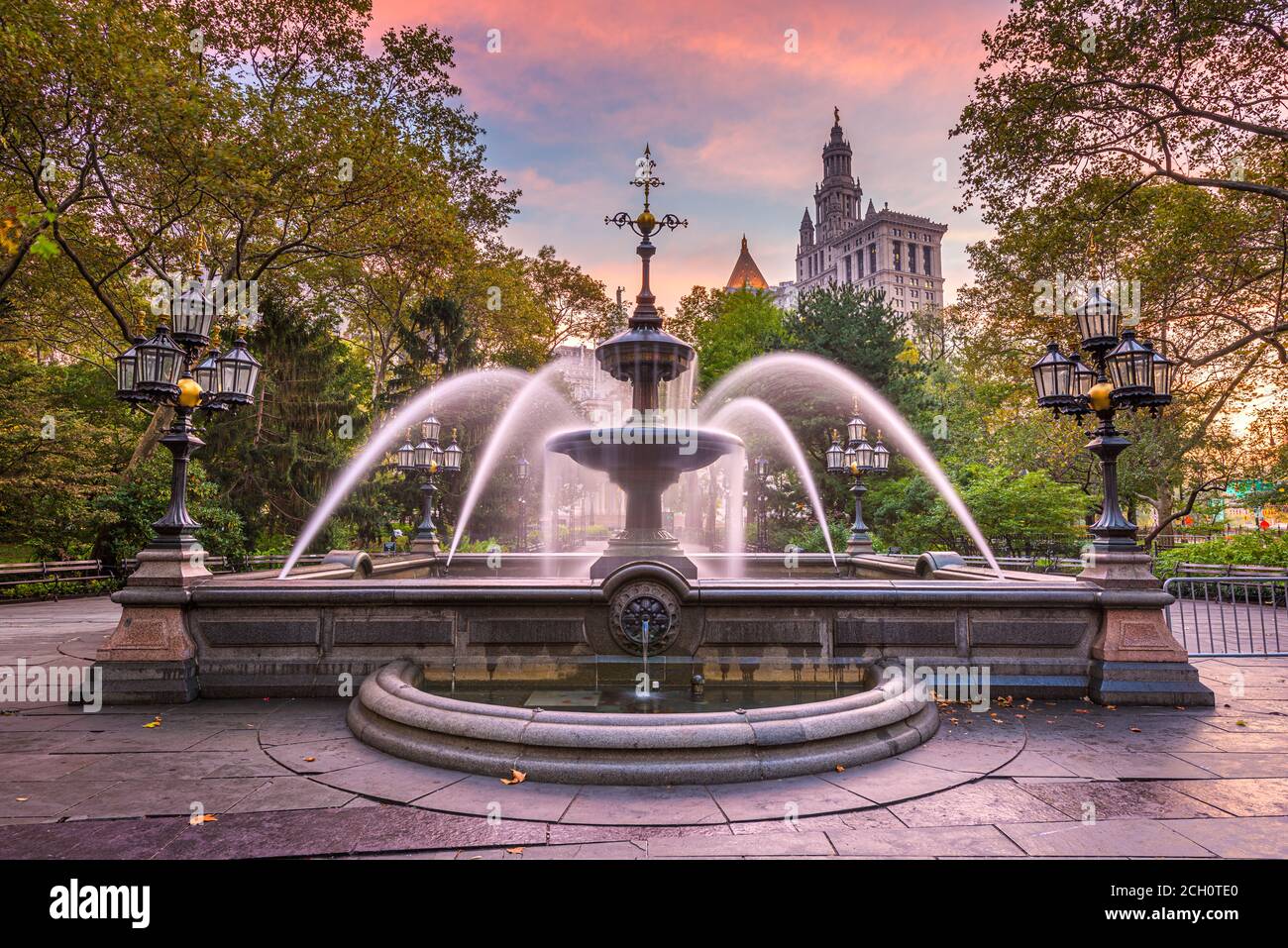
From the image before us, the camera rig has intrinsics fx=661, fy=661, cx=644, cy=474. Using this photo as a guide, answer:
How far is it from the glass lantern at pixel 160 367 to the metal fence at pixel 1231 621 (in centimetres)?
1315

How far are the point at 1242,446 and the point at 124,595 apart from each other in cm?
4093

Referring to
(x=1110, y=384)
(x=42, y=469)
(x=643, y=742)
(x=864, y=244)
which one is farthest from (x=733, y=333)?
(x=864, y=244)

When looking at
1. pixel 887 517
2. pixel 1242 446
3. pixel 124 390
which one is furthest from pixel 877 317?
pixel 124 390

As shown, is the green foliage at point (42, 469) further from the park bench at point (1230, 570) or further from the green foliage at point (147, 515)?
the park bench at point (1230, 570)

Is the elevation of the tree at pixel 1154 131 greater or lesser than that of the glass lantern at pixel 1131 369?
greater

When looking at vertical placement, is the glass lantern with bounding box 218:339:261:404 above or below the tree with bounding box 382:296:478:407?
below

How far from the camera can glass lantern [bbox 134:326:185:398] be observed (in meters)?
8.16

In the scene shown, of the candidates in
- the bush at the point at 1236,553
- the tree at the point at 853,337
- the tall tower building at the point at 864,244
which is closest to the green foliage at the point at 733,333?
the tree at the point at 853,337

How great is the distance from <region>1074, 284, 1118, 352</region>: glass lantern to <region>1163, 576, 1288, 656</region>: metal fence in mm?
3761

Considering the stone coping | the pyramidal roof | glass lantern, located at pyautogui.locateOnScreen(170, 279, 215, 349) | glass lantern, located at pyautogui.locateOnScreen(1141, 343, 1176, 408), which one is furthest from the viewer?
the pyramidal roof

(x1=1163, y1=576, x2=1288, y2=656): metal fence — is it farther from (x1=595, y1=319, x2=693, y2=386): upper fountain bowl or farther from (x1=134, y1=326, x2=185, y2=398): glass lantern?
(x1=134, y1=326, x2=185, y2=398): glass lantern

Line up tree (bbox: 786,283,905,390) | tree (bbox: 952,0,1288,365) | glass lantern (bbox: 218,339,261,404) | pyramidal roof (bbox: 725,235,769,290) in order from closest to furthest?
glass lantern (bbox: 218,339,261,404)
tree (bbox: 952,0,1288,365)
tree (bbox: 786,283,905,390)
pyramidal roof (bbox: 725,235,769,290)

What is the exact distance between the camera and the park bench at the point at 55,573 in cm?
1891

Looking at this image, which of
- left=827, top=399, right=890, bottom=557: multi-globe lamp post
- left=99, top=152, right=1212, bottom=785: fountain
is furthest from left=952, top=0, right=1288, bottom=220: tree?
left=99, top=152, right=1212, bottom=785: fountain
